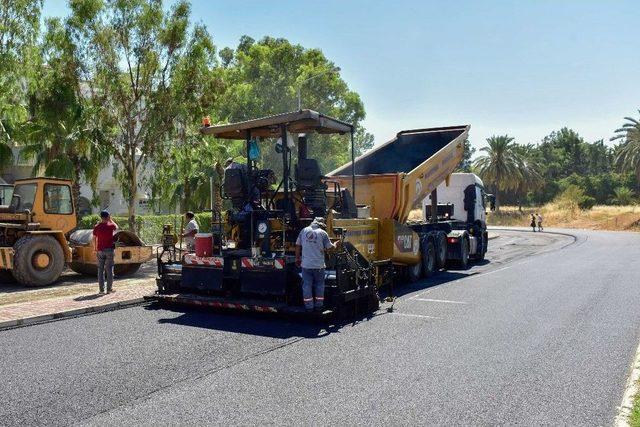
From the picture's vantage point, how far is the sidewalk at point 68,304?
29.9 feet

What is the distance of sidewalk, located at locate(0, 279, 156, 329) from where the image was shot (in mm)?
9102

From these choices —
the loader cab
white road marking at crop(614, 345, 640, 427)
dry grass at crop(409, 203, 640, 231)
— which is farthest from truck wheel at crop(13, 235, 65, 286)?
dry grass at crop(409, 203, 640, 231)

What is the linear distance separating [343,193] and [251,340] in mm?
4078

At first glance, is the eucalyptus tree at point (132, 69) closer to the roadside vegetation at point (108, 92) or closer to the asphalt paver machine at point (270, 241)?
the roadside vegetation at point (108, 92)

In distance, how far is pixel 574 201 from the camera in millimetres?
62938

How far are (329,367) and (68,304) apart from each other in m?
5.71

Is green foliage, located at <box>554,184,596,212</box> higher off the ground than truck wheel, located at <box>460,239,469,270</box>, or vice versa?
green foliage, located at <box>554,184,596,212</box>

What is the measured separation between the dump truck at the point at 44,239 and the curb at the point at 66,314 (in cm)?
364

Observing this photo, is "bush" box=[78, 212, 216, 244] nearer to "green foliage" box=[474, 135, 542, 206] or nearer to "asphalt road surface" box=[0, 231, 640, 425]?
"asphalt road surface" box=[0, 231, 640, 425]

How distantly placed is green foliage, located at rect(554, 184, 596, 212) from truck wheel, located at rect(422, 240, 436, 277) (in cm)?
4962

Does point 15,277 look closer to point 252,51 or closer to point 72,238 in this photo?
point 72,238

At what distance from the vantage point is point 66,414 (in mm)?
5145

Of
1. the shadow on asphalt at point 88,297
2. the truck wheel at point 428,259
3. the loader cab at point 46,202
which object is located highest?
the loader cab at point 46,202

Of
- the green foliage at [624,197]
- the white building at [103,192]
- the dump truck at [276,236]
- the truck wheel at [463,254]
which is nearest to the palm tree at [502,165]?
the green foliage at [624,197]
